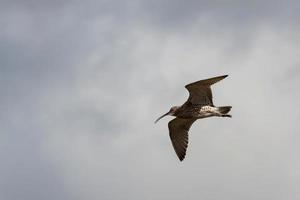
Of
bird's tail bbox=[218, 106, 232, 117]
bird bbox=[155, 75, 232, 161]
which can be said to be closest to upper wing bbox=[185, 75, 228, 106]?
bird bbox=[155, 75, 232, 161]

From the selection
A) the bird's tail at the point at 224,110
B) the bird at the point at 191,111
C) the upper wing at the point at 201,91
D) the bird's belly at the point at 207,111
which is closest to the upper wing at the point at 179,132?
the bird at the point at 191,111

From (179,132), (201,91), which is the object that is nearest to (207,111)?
(201,91)

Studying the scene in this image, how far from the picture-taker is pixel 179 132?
38.9 meters

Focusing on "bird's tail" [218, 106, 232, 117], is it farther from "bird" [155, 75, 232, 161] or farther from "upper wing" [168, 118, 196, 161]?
"upper wing" [168, 118, 196, 161]

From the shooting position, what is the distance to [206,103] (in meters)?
36.4

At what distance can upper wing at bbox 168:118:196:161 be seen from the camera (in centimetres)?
3834

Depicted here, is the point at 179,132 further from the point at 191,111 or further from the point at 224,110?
the point at 224,110

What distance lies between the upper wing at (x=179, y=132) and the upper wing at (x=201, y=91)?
103 inches

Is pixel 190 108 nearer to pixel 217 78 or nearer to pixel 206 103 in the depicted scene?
pixel 206 103

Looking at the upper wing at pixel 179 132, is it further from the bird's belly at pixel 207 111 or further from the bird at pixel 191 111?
the bird's belly at pixel 207 111

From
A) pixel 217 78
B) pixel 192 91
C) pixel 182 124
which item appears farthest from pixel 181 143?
pixel 217 78

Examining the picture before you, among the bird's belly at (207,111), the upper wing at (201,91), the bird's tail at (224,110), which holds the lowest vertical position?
the bird's tail at (224,110)

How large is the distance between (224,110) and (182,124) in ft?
14.3

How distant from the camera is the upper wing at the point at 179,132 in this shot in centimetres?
3834
